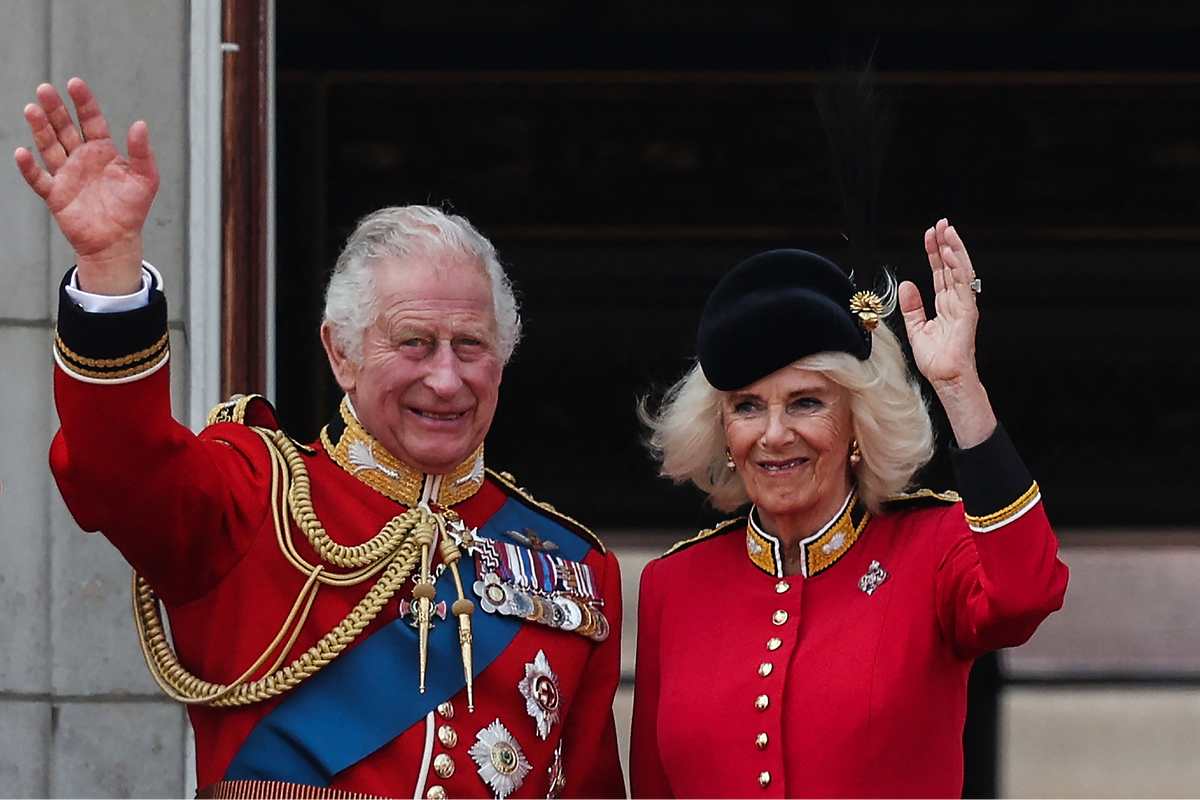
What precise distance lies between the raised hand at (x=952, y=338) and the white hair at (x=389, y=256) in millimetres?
601

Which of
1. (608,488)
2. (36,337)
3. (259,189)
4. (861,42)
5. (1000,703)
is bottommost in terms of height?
(1000,703)

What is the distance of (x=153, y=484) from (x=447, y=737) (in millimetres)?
543

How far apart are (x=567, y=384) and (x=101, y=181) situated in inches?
126

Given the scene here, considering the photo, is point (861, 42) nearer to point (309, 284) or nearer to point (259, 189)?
point (309, 284)

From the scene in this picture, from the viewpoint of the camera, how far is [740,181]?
195 inches

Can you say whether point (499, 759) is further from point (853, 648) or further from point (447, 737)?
point (853, 648)

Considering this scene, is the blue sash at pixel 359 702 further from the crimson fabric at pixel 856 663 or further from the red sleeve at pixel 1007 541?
the red sleeve at pixel 1007 541

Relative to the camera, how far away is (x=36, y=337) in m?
3.29

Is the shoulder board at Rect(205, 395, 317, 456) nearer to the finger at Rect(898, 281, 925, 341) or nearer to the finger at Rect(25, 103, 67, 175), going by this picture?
the finger at Rect(25, 103, 67, 175)

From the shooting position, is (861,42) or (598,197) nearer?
(861,42)

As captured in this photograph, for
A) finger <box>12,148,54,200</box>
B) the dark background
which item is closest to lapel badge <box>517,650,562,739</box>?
finger <box>12,148,54,200</box>

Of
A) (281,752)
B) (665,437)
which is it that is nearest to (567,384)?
(665,437)

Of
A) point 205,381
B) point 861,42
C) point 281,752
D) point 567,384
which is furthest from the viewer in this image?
point 567,384

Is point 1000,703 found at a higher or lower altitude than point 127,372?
lower
